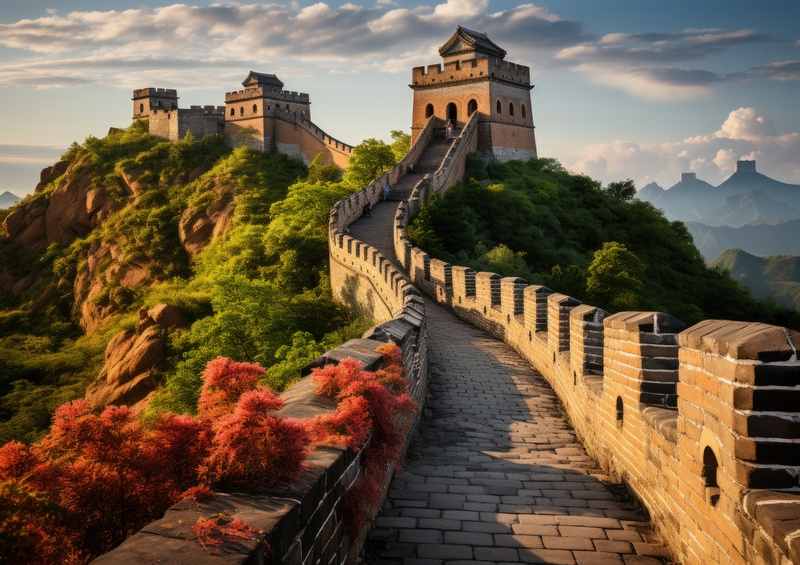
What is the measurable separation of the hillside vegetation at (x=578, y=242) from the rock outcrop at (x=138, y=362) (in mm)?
11962

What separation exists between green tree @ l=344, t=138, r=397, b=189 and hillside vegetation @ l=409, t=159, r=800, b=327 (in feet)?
14.7

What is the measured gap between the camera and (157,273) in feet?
155

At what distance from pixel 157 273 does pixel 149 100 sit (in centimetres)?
2313

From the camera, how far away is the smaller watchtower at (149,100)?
63.8 metres

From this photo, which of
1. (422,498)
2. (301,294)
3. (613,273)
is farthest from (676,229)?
(422,498)

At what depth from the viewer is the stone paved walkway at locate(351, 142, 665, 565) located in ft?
16.3

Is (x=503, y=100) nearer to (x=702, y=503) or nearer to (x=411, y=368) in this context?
(x=411, y=368)

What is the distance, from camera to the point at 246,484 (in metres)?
3.17

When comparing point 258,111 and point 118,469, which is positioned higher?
point 258,111

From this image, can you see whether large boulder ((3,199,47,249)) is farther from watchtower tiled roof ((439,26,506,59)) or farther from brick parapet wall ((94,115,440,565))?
brick parapet wall ((94,115,440,565))

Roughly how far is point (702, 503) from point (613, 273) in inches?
922

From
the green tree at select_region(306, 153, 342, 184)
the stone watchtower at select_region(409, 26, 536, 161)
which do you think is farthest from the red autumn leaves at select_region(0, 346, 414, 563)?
the green tree at select_region(306, 153, 342, 184)

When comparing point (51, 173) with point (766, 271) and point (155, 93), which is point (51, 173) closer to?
point (155, 93)

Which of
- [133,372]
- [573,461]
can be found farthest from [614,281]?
[573,461]
